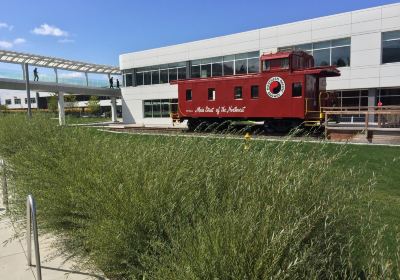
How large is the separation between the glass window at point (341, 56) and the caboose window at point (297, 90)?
9.65 metres

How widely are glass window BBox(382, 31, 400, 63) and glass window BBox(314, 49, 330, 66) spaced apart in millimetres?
3850

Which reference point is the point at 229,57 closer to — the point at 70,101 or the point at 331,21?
the point at 331,21

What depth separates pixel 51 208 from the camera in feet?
15.2

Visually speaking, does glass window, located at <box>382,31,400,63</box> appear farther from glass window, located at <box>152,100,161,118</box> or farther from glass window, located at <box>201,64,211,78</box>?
glass window, located at <box>152,100,161,118</box>

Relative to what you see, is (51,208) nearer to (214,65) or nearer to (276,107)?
(276,107)

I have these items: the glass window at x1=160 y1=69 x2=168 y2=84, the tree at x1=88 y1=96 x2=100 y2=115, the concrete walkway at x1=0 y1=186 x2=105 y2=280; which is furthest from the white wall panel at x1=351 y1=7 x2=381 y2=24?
the tree at x1=88 y1=96 x2=100 y2=115

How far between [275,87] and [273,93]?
34cm

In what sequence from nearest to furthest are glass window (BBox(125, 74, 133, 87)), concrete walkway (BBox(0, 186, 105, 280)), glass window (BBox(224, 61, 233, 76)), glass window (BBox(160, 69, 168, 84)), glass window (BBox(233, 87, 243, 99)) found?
concrete walkway (BBox(0, 186, 105, 280)) → glass window (BBox(233, 87, 243, 99)) → glass window (BBox(224, 61, 233, 76)) → glass window (BBox(160, 69, 168, 84)) → glass window (BBox(125, 74, 133, 87))

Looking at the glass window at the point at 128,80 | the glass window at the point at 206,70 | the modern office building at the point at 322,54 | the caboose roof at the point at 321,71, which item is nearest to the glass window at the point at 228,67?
the modern office building at the point at 322,54

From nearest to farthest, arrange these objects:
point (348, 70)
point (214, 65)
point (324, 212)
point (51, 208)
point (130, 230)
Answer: point (324, 212)
point (130, 230)
point (51, 208)
point (348, 70)
point (214, 65)

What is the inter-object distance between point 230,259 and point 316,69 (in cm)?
1799

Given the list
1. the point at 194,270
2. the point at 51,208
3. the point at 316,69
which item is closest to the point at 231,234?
the point at 194,270

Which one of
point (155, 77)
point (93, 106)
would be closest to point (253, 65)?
point (155, 77)

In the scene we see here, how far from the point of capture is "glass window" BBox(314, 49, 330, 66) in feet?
90.1
